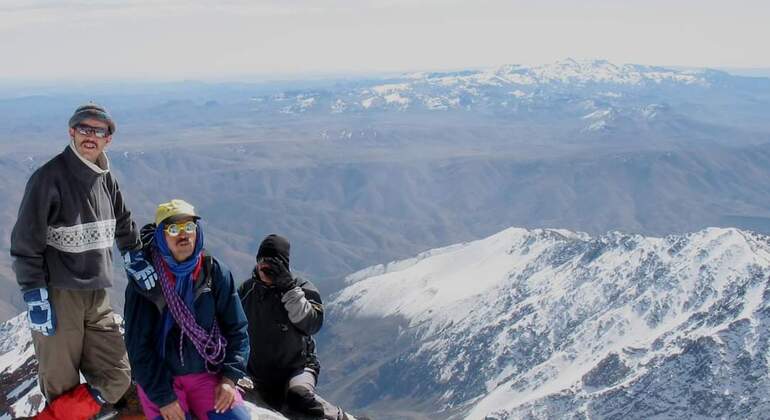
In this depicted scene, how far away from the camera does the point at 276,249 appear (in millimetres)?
16516

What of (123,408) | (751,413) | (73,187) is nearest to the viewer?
(73,187)

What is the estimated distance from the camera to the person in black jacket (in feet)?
54.0

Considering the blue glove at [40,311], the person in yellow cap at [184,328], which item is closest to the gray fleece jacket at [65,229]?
the blue glove at [40,311]

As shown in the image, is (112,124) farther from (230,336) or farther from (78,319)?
(230,336)

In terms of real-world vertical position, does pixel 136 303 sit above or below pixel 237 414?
above

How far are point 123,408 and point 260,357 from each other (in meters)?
3.27

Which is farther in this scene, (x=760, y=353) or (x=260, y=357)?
(x=760, y=353)

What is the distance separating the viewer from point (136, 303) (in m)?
13.0

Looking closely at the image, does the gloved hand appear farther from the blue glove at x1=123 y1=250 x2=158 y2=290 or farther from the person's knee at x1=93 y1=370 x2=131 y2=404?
the blue glove at x1=123 y1=250 x2=158 y2=290

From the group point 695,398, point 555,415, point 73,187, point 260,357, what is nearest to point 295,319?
point 260,357

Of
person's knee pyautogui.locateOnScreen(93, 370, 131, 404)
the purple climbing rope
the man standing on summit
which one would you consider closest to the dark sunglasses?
the man standing on summit

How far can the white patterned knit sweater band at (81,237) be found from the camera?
13820 millimetres

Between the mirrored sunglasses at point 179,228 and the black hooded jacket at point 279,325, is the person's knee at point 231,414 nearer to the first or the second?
the black hooded jacket at point 279,325

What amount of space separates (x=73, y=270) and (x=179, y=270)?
2.53 m
